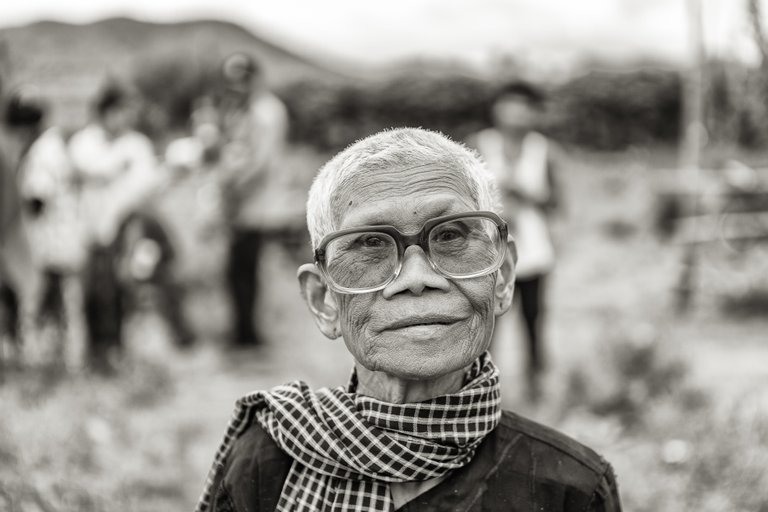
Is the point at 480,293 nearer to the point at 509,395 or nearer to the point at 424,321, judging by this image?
the point at 424,321

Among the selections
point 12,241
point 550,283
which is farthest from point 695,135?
point 12,241

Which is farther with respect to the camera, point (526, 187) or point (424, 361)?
point (526, 187)

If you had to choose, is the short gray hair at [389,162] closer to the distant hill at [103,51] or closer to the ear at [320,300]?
the ear at [320,300]

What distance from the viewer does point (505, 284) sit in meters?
1.75

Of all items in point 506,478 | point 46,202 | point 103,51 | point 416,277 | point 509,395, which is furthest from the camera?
point 103,51

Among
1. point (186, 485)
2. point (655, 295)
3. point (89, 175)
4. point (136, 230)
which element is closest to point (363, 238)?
point (186, 485)

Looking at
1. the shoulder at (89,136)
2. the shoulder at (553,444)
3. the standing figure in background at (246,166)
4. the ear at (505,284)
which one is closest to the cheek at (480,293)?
the ear at (505,284)

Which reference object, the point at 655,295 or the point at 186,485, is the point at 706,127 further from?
the point at 186,485

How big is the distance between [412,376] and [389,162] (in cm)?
40

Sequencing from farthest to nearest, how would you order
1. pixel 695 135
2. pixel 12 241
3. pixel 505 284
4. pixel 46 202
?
pixel 695 135 → pixel 46 202 → pixel 12 241 → pixel 505 284

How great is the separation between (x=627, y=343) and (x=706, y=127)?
3.30 metres

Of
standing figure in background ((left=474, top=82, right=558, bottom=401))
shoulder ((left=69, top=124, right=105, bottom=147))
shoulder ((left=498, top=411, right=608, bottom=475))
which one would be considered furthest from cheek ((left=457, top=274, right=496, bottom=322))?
shoulder ((left=69, top=124, right=105, bottom=147))

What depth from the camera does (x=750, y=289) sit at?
757 cm

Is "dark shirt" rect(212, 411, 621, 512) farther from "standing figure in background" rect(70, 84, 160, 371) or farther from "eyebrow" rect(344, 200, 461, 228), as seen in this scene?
"standing figure in background" rect(70, 84, 160, 371)
